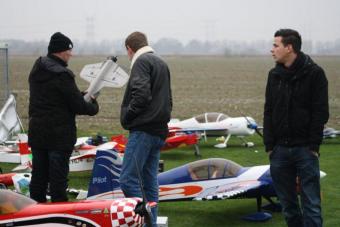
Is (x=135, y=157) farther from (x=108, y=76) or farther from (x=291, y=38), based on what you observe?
(x=108, y=76)

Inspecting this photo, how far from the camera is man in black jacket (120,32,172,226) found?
535cm

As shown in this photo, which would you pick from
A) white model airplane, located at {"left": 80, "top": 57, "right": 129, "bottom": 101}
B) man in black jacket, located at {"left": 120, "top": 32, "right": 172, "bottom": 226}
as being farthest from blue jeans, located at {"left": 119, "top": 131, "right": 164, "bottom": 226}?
white model airplane, located at {"left": 80, "top": 57, "right": 129, "bottom": 101}

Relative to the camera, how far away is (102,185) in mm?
6953

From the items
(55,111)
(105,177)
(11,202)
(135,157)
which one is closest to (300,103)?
(135,157)

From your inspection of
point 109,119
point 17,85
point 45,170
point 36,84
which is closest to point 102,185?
point 45,170

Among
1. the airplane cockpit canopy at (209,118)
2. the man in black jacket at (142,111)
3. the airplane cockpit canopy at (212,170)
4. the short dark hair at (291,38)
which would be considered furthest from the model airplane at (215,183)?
the airplane cockpit canopy at (209,118)

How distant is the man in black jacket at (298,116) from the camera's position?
5090 millimetres

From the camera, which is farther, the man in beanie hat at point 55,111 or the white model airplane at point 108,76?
the white model airplane at point 108,76

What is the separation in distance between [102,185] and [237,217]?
176 cm

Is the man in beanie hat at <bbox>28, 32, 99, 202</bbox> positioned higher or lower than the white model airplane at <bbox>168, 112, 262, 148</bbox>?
Answer: higher

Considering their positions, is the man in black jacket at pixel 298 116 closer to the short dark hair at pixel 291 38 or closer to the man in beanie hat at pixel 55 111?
the short dark hair at pixel 291 38

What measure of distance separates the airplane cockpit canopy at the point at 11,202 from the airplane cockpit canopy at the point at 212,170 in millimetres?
3024

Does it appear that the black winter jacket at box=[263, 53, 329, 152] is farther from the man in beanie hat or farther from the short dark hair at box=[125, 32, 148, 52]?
the man in beanie hat

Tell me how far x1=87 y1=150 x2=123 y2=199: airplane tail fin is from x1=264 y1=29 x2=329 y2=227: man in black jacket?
2238mm
